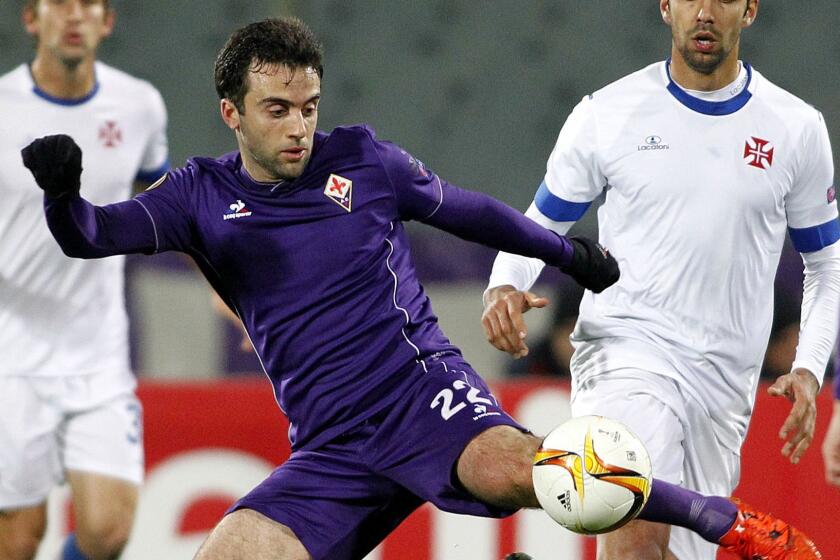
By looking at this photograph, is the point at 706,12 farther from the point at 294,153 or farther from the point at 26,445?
the point at 26,445

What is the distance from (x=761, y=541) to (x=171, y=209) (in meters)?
1.70

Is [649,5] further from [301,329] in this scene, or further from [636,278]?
[301,329]

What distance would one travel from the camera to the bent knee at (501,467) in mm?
3314

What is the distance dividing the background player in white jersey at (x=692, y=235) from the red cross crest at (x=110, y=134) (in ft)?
6.55

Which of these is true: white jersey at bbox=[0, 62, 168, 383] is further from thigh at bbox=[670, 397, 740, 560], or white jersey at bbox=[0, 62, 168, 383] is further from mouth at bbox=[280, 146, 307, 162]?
thigh at bbox=[670, 397, 740, 560]

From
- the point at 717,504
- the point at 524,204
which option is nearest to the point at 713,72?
the point at 717,504

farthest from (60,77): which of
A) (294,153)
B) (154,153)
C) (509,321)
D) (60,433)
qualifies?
(509,321)

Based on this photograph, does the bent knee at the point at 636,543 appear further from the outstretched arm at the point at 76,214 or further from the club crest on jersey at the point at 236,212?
the outstretched arm at the point at 76,214

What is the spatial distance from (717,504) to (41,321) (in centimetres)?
281

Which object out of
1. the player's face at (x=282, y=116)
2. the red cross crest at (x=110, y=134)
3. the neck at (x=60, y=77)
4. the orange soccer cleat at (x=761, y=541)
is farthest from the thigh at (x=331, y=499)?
the neck at (x=60, y=77)

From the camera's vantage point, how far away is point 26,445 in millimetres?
5258

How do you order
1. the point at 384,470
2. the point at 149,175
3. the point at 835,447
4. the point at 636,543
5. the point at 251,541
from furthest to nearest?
the point at 149,175
the point at 835,447
the point at 636,543
the point at 384,470
the point at 251,541

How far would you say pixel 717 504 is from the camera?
141 inches

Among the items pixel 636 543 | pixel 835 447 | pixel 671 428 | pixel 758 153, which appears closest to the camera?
pixel 636 543
